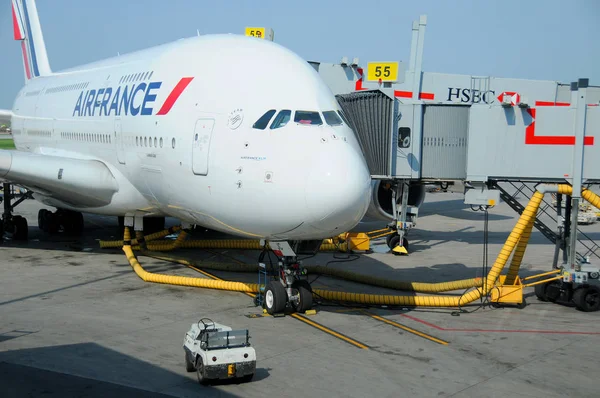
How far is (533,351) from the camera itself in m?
11.3

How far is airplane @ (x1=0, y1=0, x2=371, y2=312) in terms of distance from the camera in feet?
36.6

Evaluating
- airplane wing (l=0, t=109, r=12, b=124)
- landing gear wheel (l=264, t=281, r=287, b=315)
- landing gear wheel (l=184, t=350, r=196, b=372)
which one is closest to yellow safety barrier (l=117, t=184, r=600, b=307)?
landing gear wheel (l=264, t=281, r=287, b=315)

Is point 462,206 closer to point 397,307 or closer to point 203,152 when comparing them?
point 397,307

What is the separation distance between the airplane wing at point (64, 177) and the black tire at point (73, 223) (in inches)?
200

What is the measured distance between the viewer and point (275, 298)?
12.9 metres

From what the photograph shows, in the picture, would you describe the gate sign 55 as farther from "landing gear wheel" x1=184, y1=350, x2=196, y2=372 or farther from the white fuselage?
"landing gear wheel" x1=184, y1=350, x2=196, y2=372

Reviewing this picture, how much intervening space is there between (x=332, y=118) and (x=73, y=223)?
15.0 m

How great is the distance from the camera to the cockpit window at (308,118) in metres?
11.8

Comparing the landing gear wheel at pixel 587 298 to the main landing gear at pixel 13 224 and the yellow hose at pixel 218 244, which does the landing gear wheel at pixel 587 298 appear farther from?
the main landing gear at pixel 13 224

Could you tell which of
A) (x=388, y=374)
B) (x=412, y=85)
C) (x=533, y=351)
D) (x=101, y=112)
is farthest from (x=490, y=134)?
(x=412, y=85)

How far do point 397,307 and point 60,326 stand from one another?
655 cm

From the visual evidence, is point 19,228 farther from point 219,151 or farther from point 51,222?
point 219,151

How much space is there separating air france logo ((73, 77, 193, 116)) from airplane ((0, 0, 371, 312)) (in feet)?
0.15

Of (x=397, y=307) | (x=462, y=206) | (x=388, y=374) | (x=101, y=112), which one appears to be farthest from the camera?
(x=462, y=206)
